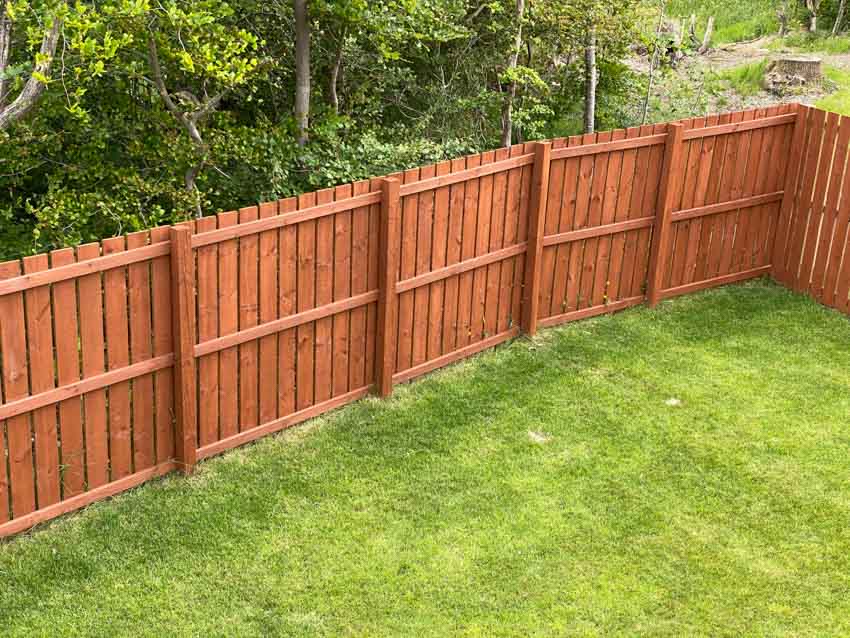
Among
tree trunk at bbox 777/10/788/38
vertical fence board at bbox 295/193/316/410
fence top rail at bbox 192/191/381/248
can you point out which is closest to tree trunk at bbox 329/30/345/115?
fence top rail at bbox 192/191/381/248

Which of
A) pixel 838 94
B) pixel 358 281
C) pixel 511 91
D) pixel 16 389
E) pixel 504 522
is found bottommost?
pixel 504 522

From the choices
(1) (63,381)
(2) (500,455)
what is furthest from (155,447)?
(2) (500,455)

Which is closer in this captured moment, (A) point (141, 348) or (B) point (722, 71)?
(A) point (141, 348)

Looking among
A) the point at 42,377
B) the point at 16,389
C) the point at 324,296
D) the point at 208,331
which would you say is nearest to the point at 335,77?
the point at 324,296

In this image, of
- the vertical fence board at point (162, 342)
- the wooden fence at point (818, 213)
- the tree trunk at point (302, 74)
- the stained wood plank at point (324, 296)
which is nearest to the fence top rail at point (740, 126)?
the wooden fence at point (818, 213)

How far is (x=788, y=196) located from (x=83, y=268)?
665 cm

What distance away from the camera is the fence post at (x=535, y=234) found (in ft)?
28.0

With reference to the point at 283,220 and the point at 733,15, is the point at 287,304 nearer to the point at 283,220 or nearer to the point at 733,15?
the point at 283,220

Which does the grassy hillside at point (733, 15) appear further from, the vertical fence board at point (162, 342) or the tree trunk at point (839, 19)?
the vertical fence board at point (162, 342)

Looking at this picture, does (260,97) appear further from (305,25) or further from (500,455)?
(500,455)

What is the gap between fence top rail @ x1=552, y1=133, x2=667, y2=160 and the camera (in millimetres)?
8711

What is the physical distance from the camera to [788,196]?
33.6 ft

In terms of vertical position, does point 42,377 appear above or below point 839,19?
below

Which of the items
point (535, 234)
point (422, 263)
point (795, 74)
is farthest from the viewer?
point (795, 74)
